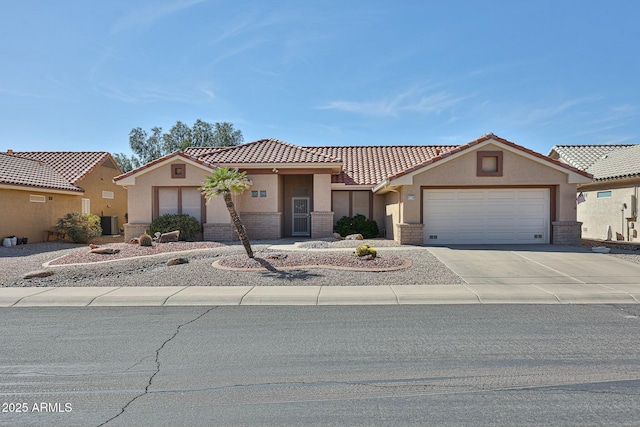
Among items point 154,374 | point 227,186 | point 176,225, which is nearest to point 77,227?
point 176,225

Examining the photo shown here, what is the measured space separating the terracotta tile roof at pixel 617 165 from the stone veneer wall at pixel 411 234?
33.3 feet

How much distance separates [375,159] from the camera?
25953 mm

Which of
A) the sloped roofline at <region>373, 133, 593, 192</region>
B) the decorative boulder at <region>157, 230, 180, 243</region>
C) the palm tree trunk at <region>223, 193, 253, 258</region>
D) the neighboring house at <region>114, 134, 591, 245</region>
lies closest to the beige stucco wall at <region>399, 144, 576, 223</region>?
the neighboring house at <region>114, 134, 591, 245</region>

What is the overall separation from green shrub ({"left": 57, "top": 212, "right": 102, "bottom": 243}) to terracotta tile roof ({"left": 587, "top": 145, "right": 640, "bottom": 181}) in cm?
2555

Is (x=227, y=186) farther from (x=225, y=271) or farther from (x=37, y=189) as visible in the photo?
(x=37, y=189)

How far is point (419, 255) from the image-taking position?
13.7 metres

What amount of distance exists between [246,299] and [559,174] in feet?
46.1

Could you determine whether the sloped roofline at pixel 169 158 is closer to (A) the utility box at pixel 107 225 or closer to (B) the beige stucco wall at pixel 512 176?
(A) the utility box at pixel 107 225

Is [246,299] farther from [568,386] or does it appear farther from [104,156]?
[104,156]

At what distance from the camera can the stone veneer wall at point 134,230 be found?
64.7 feet

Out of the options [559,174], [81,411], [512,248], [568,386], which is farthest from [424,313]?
[559,174]

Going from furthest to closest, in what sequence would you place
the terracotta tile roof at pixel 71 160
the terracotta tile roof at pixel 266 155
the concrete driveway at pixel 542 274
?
the terracotta tile roof at pixel 71 160, the terracotta tile roof at pixel 266 155, the concrete driveway at pixel 542 274

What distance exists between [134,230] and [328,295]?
14189 mm

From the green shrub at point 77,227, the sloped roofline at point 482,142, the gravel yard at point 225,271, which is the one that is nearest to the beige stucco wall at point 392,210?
the sloped roofline at point 482,142
